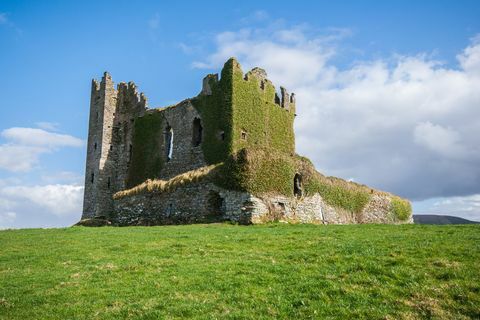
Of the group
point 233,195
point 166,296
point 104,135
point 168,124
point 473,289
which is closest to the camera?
point 473,289

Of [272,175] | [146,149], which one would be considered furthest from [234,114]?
[146,149]

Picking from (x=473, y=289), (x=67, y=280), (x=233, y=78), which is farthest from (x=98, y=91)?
(x=473, y=289)

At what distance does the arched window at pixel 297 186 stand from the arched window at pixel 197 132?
1142 cm

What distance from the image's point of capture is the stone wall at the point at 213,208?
28688mm

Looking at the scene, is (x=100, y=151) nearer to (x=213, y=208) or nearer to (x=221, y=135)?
(x=221, y=135)

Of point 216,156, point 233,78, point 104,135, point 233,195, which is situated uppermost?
point 233,78

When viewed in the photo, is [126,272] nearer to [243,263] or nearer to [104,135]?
Answer: [243,263]

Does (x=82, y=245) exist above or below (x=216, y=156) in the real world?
below

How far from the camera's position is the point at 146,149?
4678 centimetres

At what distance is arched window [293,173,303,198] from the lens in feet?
109

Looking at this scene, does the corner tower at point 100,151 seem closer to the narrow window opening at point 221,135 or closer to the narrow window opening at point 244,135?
the narrow window opening at point 221,135

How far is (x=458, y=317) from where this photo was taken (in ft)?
30.3

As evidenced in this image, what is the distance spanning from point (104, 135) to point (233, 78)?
18.2 m

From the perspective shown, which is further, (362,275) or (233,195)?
(233,195)
